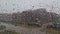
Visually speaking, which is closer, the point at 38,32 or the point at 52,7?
the point at 38,32

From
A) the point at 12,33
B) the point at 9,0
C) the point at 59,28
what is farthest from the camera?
the point at 9,0

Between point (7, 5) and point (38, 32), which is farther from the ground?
point (7, 5)

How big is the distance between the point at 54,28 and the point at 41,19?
2.08 m

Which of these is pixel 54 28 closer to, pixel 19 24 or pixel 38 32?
pixel 38 32

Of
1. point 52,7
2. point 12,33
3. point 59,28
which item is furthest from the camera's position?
point 52,7

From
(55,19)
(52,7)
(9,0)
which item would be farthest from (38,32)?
(9,0)

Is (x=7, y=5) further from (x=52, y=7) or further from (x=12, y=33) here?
(x=12, y=33)

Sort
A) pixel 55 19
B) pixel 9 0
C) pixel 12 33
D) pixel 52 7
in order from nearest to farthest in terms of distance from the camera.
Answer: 1. pixel 12 33
2. pixel 55 19
3. pixel 52 7
4. pixel 9 0

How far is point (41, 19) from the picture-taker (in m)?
18.9

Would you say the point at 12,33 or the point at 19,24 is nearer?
the point at 12,33

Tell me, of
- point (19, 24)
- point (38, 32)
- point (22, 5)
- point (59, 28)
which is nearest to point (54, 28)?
point (59, 28)

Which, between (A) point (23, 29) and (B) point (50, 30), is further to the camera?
(A) point (23, 29)

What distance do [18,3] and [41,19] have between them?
3604mm

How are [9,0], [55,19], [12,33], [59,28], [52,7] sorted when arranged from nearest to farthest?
[12,33], [59,28], [55,19], [52,7], [9,0]
